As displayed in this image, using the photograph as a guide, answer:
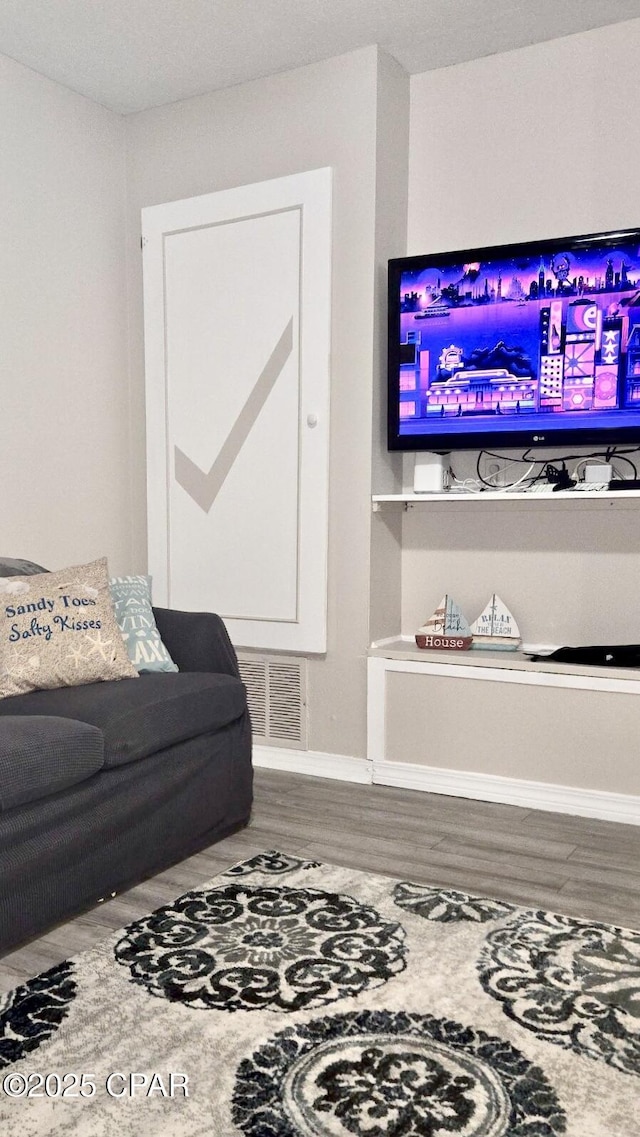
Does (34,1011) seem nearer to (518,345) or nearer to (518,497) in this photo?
(518,497)

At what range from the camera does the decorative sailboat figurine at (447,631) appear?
136 inches

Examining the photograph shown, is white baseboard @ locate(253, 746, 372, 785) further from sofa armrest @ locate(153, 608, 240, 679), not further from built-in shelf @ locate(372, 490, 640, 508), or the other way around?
built-in shelf @ locate(372, 490, 640, 508)

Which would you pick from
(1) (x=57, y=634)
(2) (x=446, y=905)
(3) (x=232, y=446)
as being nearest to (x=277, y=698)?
(3) (x=232, y=446)

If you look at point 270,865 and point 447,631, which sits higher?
point 447,631

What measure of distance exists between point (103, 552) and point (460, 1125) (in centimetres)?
300

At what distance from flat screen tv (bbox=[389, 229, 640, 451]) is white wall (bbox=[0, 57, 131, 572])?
1.34 meters

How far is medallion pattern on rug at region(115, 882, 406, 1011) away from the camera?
1901 millimetres

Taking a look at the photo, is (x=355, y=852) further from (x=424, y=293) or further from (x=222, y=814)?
(x=424, y=293)

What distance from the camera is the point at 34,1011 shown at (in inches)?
70.9

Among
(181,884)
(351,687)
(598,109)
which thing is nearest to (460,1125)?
(181,884)

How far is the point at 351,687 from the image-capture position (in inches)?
142

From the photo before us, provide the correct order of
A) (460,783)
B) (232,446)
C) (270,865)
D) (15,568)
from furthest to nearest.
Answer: (232,446)
(460,783)
(15,568)
(270,865)

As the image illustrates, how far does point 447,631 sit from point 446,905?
1320mm

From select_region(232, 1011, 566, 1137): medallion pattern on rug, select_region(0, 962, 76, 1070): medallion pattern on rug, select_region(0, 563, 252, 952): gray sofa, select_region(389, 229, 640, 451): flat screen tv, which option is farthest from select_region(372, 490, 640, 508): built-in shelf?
select_region(0, 962, 76, 1070): medallion pattern on rug
